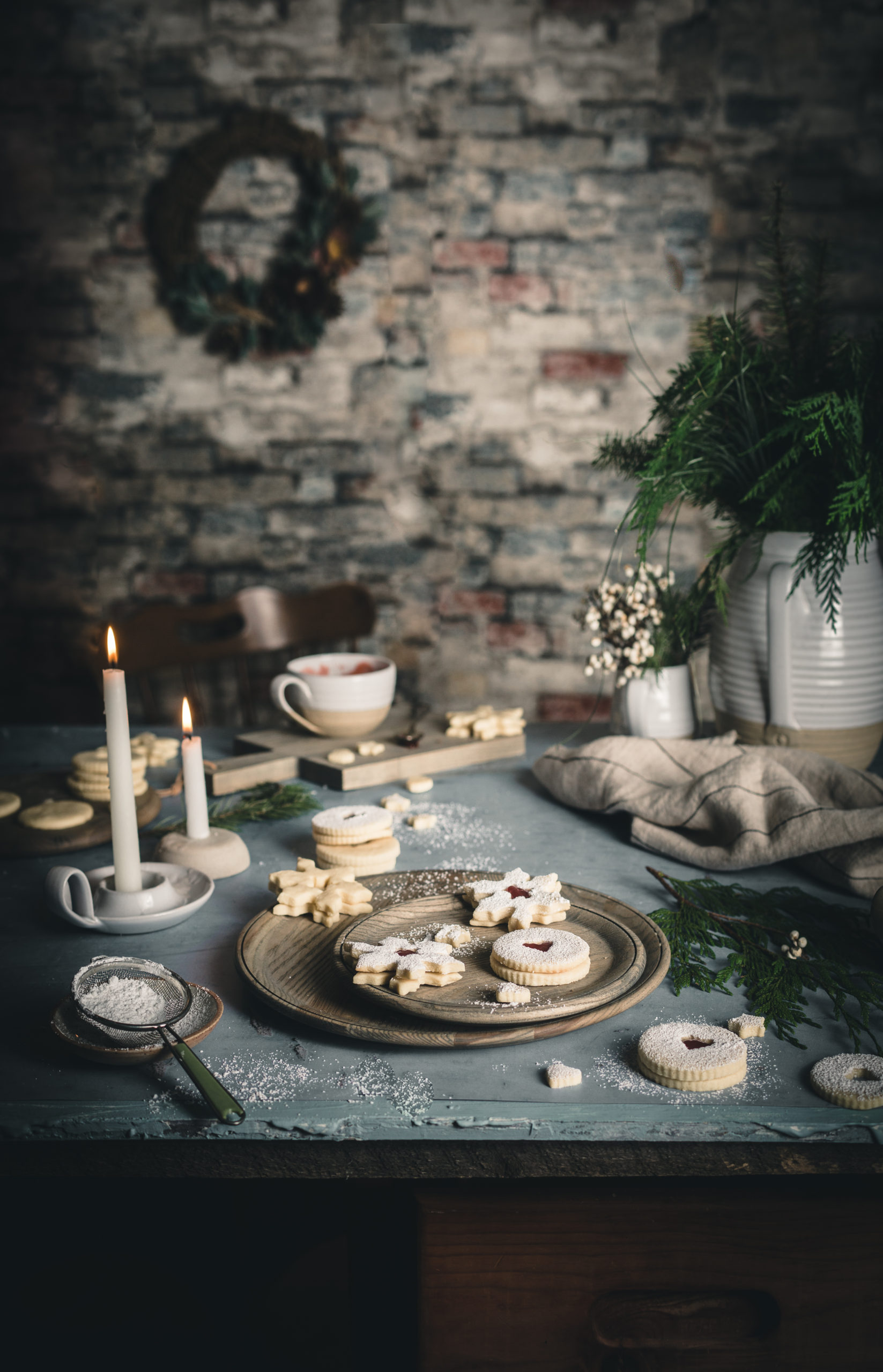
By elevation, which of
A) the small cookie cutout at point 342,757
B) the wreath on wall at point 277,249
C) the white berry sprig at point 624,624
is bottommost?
the small cookie cutout at point 342,757

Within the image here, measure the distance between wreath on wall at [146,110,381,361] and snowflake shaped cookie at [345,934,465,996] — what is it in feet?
7.40

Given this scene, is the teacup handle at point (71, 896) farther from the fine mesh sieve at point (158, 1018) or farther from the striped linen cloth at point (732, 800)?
the striped linen cloth at point (732, 800)

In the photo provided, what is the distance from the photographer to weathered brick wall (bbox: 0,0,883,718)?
2.73 meters

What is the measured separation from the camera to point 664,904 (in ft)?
3.45

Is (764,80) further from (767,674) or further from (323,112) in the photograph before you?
(767,674)

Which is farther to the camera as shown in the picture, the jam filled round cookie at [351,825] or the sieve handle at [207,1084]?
the jam filled round cookie at [351,825]

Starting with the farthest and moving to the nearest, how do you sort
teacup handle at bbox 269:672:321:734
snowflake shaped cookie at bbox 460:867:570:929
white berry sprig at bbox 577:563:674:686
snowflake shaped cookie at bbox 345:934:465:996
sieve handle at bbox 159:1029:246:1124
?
teacup handle at bbox 269:672:321:734 → white berry sprig at bbox 577:563:674:686 → snowflake shaped cookie at bbox 460:867:570:929 → snowflake shaped cookie at bbox 345:934:465:996 → sieve handle at bbox 159:1029:246:1124

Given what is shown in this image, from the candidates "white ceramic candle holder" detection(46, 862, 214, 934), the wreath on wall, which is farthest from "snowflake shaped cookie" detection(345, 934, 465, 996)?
the wreath on wall

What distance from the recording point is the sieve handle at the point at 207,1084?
696 millimetres

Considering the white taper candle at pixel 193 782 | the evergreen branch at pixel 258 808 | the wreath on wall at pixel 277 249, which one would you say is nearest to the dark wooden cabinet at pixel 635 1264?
the white taper candle at pixel 193 782

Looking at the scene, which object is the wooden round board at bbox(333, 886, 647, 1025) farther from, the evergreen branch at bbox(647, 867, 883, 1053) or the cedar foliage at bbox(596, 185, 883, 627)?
the cedar foliage at bbox(596, 185, 883, 627)

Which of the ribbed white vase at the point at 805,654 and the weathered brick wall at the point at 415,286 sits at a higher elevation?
the weathered brick wall at the point at 415,286

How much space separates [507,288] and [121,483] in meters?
1.16

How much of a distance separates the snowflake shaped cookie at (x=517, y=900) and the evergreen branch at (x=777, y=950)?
0.11m
